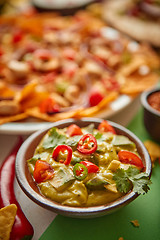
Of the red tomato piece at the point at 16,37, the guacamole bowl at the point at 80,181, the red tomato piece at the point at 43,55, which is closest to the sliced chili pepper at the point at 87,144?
the guacamole bowl at the point at 80,181

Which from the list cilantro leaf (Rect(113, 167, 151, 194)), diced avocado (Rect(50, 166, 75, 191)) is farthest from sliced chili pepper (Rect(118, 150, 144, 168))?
diced avocado (Rect(50, 166, 75, 191))

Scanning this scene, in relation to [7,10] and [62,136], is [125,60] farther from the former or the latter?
[7,10]

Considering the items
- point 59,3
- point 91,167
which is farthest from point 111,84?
point 59,3

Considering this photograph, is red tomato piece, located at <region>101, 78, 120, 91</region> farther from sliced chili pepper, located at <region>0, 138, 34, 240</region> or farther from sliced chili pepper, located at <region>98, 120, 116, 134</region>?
sliced chili pepper, located at <region>0, 138, 34, 240</region>

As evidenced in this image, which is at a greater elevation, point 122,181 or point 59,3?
point 122,181

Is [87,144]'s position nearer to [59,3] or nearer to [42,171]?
[42,171]

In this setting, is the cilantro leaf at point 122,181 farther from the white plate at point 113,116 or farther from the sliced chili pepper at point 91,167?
the white plate at point 113,116

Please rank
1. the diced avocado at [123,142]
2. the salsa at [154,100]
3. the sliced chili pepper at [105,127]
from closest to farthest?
the diced avocado at [123,142]
the sliced chili pepper at [105,127]
the salsa at [154,100]
